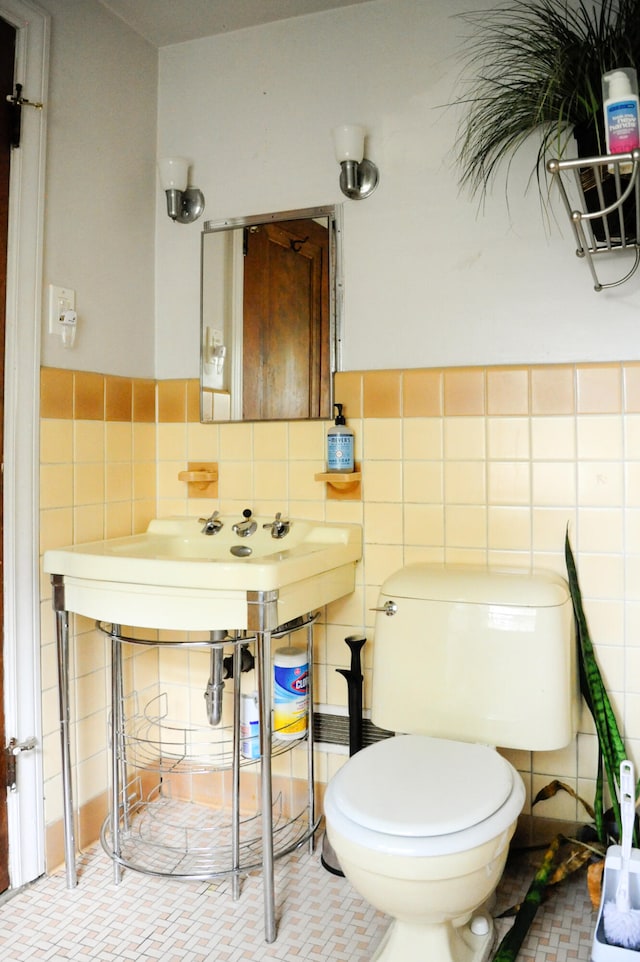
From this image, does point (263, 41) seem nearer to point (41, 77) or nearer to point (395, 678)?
point (41, 77)

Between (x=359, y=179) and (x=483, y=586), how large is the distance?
44.1 inches

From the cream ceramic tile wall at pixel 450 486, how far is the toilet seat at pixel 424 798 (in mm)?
479

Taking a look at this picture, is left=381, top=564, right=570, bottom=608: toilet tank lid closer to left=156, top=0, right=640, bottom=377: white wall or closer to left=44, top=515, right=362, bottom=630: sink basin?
left=44, top=515, right=362, bottom=630: sink basin

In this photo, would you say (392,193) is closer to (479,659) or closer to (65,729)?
(479,659)

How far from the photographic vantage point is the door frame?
1661 mm

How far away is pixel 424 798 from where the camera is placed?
1280 mm

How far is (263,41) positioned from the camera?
2037 millimetres

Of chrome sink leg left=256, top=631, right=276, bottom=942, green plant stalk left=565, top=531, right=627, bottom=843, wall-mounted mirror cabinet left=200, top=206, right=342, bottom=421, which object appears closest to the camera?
chrome sink leg left=256, top=631, right=276, bottom=942

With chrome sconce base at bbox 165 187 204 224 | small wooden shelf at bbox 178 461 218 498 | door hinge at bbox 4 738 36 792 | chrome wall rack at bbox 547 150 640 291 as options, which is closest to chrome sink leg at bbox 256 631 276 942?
door hinge at bbox 4 738 36 792

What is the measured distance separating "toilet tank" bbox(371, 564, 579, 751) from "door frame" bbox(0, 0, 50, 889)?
0.83 metres

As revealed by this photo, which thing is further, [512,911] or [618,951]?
[512,911]

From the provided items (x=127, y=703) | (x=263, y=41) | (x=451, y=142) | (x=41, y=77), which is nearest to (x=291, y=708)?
(x=127, y=703)

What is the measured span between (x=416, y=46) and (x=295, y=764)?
1.98 meters

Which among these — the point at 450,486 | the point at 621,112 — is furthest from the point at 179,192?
the point at 621,112
